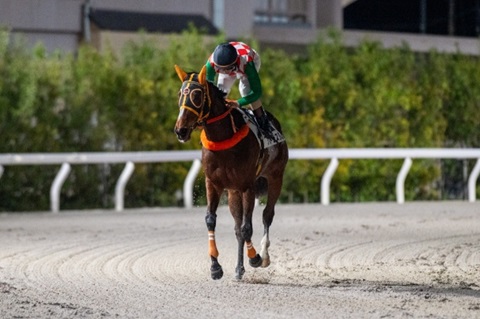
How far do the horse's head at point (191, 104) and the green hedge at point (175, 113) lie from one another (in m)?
11.7

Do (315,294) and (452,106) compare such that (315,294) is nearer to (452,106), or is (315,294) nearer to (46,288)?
(46,288)

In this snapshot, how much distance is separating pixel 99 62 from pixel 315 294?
49.7ft

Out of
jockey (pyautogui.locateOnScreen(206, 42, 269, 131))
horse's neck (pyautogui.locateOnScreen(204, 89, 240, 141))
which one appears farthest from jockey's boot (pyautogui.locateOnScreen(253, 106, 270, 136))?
horse's neck (pyautogui.locateOnScreen(204, 89, 240, 141))

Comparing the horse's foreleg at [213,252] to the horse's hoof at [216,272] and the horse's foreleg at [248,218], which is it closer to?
the horse's hoof at [216,272]

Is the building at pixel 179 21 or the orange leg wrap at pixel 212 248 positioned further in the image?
the building at pixel 179 21

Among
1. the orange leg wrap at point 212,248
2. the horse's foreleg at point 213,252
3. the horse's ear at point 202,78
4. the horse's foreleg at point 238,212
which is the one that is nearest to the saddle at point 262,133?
the horse's foreleg at point 238,212

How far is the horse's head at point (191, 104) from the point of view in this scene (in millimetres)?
8711

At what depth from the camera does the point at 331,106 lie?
24.6 m

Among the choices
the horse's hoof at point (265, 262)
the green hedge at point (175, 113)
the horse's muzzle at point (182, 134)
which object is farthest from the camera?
the green hedge at point (175, 113)

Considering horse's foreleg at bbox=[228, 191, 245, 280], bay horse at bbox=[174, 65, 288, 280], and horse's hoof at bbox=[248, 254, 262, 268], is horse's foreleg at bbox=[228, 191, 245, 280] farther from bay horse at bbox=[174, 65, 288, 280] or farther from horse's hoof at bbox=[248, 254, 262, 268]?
horse's hoof at bbox=[248, 254, 262, 268]

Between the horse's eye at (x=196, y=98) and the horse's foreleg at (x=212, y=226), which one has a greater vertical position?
the horse's eye at (x=196, y=98)

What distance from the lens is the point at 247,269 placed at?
1033 centimetres

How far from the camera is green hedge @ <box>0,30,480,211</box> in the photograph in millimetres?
21078

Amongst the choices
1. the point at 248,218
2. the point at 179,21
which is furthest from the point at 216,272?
the point at 179,21
